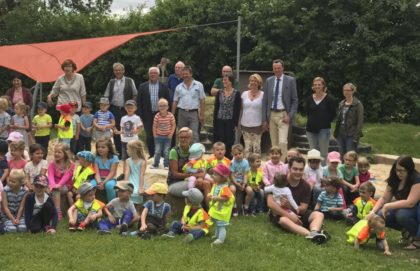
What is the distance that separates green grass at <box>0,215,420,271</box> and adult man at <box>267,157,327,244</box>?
0.44 ft

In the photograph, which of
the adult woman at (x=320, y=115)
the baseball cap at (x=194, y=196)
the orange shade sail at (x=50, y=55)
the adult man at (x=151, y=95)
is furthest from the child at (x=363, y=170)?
the orange shade sail at (x=50, y=55)

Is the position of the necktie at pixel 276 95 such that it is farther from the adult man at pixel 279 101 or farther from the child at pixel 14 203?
the child at pixel 14 203

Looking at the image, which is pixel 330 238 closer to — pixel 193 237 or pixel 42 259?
pixel 193 237

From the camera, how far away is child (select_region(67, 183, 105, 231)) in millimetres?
5695

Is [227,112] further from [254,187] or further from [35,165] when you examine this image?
[35,165]

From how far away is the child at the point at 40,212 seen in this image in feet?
18.3

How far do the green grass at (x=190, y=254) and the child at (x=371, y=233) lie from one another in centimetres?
8

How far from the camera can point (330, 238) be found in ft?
18.0

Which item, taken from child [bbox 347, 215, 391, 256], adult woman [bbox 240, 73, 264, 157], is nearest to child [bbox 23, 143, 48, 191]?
adult woman [bbox 240, 73, 264, 157]

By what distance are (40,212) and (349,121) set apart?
4238 millimetres

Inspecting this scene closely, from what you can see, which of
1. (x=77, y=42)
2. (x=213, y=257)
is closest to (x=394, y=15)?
(x=77, y=42)

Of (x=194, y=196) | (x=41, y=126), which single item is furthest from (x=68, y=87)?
(x=194, y=196)

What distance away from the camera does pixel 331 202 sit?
6.31 metres

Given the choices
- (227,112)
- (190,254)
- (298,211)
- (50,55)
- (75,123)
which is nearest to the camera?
(190,254)
